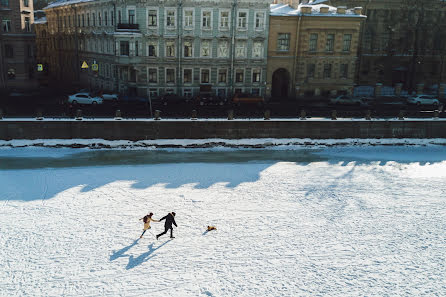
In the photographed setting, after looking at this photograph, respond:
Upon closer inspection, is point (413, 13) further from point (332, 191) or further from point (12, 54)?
point (12, 54)

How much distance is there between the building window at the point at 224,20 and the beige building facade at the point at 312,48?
17.1 ft

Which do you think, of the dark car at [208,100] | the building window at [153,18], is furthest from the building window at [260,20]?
the building window at [153,18]

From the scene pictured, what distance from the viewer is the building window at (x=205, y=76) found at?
47.5 meters

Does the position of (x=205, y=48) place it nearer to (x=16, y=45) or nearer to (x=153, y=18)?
(x=153, y=18)

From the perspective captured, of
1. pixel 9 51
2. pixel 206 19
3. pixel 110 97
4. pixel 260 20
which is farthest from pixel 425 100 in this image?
pixel 9 51

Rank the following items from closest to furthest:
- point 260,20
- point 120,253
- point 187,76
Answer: point 120,253
point 260,20
point 187,76

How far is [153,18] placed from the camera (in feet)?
147

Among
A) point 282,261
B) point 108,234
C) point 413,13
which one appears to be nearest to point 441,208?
point 282,261

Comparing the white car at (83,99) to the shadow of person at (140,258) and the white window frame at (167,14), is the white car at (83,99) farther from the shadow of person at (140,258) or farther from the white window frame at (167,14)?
the shadow of person at (140,258)

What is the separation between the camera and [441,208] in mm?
23641

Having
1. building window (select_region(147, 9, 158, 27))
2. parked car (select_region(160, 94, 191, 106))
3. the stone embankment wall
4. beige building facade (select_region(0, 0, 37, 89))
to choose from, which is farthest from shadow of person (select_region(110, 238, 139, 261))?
beige building facade (select_region(0, 0, 37, 89))

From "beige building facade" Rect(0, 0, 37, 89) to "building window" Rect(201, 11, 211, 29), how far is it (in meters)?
22.4

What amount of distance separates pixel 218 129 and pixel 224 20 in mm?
17920

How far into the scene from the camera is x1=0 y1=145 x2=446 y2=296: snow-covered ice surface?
1622 centimetres
